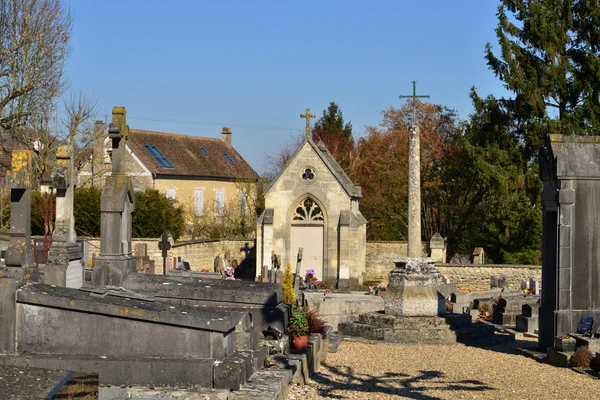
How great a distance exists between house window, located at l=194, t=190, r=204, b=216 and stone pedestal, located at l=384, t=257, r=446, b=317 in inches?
1153

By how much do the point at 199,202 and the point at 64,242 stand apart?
2922 centimetres

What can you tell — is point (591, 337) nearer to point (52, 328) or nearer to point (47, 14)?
point (52, 328)

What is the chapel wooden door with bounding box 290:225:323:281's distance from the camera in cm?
3250

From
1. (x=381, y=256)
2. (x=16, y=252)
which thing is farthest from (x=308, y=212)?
(x=16, y=252)

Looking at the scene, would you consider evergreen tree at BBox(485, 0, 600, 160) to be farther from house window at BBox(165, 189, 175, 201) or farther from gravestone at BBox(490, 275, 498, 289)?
house window at BBox(165, 189, 175, 201)

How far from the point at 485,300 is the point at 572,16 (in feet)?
49.9

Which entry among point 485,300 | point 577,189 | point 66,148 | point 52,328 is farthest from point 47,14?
point 52,328

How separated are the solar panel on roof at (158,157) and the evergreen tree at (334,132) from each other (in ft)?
52.9

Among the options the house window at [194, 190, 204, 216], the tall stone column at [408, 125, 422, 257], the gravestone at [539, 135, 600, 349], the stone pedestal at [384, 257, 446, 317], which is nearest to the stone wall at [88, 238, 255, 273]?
the house window at [194, 190, 204, 216]

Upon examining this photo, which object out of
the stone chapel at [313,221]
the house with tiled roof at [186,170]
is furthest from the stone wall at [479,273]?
the house with tiled roof at [186,170]

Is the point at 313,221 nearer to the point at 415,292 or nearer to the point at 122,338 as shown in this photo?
the point at 415,292

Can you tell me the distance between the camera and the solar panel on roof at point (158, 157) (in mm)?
46791

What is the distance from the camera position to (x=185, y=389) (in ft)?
30.8

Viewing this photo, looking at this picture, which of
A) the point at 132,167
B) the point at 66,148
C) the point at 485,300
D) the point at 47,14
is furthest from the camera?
the point at 132,167
